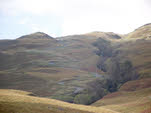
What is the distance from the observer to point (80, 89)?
117 m

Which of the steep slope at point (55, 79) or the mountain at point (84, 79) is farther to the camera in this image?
the steep slope at point (55, 79)

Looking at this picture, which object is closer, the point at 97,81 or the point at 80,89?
the point at 80,89

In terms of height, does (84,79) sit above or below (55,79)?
below

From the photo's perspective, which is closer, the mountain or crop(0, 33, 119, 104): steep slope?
the mountain

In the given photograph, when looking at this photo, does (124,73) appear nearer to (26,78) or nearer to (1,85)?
(26,78)

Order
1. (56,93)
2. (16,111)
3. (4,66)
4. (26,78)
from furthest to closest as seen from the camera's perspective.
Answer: (4,66) < (26,78) < (56,93) < (16,111)

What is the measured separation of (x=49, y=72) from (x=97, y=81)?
1618 inches

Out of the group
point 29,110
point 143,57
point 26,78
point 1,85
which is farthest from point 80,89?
point 143,57

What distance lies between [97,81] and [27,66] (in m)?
67.4

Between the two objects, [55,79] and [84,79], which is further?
[84,79]

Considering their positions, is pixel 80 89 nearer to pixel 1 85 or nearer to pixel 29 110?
pixel 1 85

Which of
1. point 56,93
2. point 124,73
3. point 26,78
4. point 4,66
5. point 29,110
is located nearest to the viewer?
point 29,110

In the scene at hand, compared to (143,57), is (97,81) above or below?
below

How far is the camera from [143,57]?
585ft
